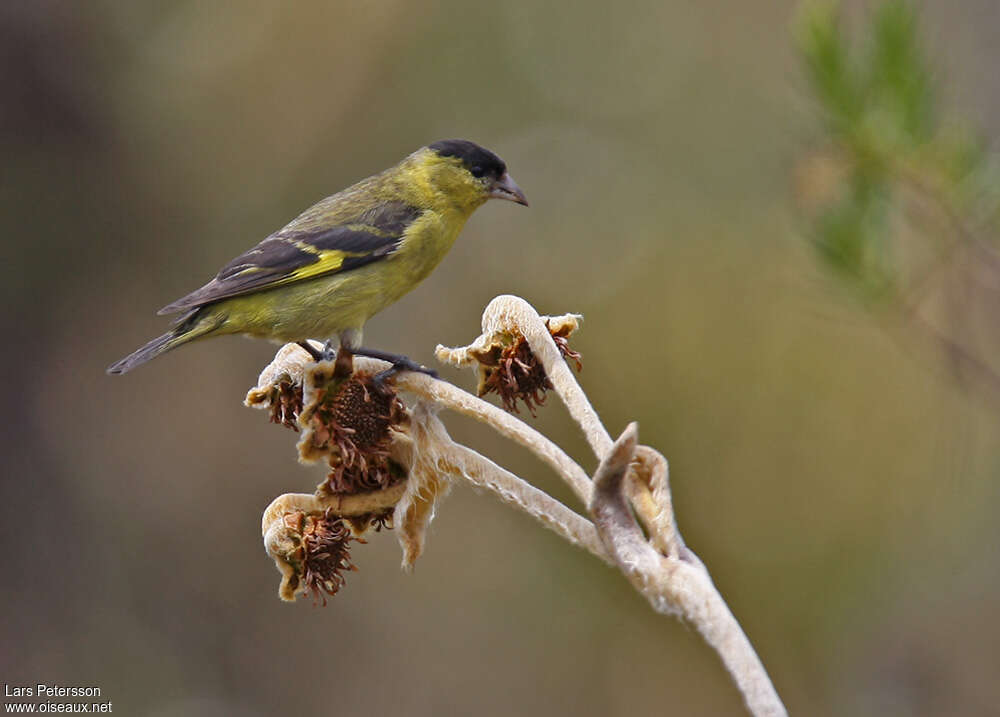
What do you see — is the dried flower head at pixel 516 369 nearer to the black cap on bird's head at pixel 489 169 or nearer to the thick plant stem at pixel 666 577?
the thick plant stem at pixel 666 577

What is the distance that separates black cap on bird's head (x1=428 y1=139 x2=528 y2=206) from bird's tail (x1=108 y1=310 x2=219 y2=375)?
1393 millimetres

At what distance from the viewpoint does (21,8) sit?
8.35 m


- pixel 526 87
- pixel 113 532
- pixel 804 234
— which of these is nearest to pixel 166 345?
pixel 804 234

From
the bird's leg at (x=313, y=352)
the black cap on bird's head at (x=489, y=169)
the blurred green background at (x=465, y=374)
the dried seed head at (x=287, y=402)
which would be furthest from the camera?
the blurred green background at (x=465, y=374)

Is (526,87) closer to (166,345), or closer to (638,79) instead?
(638,79)

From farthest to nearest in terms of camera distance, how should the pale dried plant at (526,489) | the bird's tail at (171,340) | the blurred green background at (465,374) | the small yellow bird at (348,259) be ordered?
the blurred green background at (465,374) < the small yellow bird at (348,259) < the bird's tail at (171,340) < the pale dried plant at (526,489)

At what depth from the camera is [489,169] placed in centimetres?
486

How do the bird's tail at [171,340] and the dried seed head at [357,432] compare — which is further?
the bird's tail at [171,340]

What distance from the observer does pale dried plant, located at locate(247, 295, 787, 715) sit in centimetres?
154

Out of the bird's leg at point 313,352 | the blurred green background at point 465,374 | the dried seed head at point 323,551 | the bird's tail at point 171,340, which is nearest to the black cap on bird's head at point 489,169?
the blurred green background at point 465,374

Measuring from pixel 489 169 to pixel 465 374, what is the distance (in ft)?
4.02

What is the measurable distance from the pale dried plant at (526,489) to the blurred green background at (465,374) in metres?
2.90

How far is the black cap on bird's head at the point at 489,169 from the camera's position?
15.9ft

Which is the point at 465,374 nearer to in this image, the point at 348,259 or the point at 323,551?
the point at 348,259
